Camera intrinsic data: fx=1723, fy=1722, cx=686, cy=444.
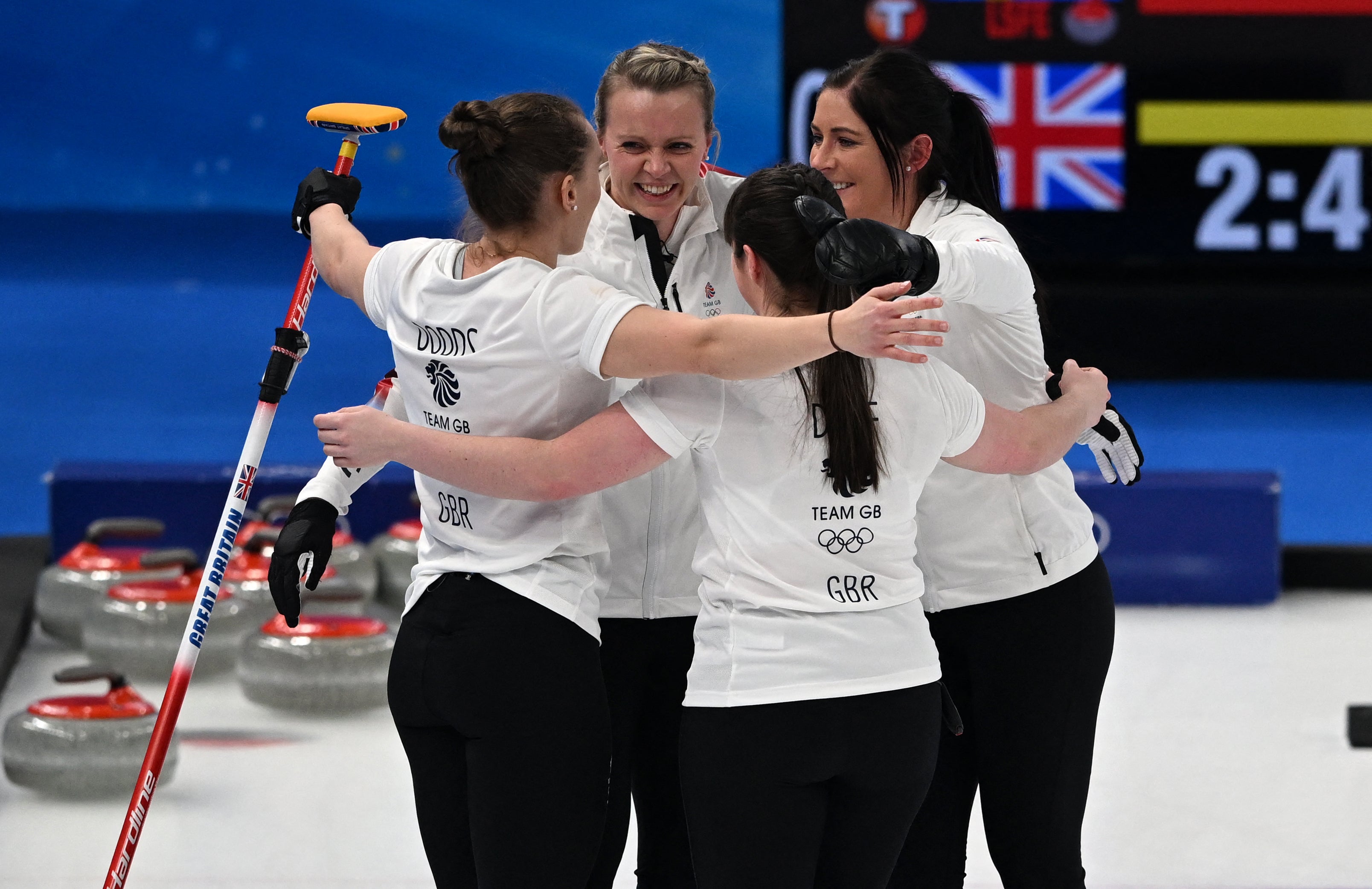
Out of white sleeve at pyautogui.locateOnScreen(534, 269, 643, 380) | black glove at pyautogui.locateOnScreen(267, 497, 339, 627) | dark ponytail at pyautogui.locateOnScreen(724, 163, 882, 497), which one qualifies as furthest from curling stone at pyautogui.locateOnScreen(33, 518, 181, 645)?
dark ponytail at pyautogui.locateOnScreen(724, 163, 882, 497)

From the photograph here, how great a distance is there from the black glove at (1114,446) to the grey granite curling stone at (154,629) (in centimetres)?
302

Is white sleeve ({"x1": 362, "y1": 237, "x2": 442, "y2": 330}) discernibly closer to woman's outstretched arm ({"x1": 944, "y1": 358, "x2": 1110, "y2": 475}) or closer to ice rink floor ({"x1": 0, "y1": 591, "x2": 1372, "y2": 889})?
woman's outstretched arm ({"x1": 944, "y1": 358, "x2": 1110, "y2": 475})

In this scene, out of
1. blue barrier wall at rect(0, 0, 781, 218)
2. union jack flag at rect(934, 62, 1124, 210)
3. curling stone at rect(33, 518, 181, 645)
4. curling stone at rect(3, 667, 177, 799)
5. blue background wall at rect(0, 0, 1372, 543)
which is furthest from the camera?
blue barrier wall at rect(0, 0, 781, 218)

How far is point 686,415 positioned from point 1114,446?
797 mm

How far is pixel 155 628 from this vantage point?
492cm

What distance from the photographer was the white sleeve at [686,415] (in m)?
1.96

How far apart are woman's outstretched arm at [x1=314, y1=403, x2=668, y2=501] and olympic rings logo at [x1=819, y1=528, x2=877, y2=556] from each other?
0.21m

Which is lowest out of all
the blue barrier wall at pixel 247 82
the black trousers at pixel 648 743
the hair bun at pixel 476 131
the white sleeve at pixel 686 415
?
the black trousers at pixel 648 743

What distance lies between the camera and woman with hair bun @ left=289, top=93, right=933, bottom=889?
2.00m

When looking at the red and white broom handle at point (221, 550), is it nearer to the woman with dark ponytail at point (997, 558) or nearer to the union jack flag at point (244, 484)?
the union jack flag at point (244, 484)

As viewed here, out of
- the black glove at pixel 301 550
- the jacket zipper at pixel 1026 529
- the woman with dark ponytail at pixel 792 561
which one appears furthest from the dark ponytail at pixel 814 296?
the black glove at pixel 301 550

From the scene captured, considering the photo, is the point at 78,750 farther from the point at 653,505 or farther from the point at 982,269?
the point at 982,269

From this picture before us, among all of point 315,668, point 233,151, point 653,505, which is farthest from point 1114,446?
point 233,151

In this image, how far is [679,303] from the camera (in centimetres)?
248
